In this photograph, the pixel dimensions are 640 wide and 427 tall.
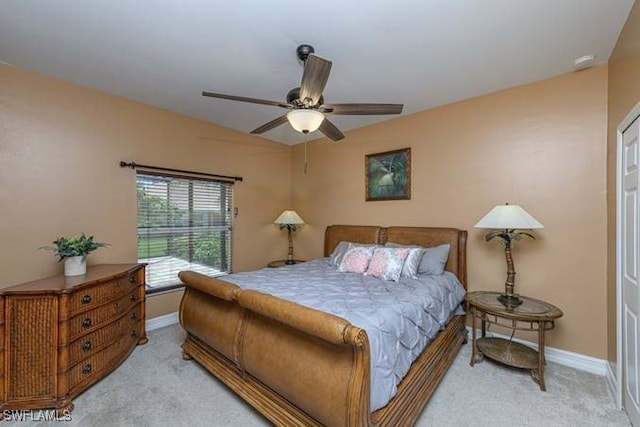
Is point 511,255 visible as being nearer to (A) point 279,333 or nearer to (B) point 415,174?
(B) point 415,174

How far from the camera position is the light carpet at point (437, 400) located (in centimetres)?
183

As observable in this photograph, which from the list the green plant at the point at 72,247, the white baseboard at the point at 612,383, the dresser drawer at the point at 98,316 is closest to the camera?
the white baseboard at the point at 612,383

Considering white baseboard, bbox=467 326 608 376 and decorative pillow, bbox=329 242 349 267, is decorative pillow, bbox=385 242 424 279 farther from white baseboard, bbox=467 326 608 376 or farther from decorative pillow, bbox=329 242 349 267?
white baseboard, bbox=467 326 608 376

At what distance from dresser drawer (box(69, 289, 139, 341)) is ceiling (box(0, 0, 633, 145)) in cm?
215

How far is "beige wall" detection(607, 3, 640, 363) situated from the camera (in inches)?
68.6

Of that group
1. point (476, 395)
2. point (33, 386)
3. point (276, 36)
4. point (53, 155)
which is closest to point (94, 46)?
point (53, 155)

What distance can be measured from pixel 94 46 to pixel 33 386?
260 centimetres

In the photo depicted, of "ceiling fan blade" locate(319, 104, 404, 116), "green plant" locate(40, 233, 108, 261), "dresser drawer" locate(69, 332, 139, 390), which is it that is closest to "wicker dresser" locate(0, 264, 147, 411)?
"dresser drawer" locate(69, 332, 139, 390)

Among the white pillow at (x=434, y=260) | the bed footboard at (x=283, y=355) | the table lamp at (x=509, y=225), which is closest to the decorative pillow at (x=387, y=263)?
the white pillow at (x=434, y=260)

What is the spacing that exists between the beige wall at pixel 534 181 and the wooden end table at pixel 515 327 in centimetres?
38

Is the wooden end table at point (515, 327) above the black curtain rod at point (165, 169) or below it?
below

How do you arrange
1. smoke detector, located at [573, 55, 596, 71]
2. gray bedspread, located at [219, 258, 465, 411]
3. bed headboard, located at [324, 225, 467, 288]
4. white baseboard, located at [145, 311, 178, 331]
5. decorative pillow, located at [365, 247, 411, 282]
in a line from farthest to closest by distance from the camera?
white baseboard, located at [145, 311, 178, 331], bed headboard, located at [324, 225, 467, 288], decorative pillow, located at [365, 247, 411, 282], smoke detector, located at [573, 55, 596, 71], gray bedspread, located at [219, 258, 465, 411]

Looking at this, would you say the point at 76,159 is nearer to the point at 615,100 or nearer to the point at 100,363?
the point at 100,363

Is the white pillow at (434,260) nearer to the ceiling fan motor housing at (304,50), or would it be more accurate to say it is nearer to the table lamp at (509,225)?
the table lamp at (509,225)
